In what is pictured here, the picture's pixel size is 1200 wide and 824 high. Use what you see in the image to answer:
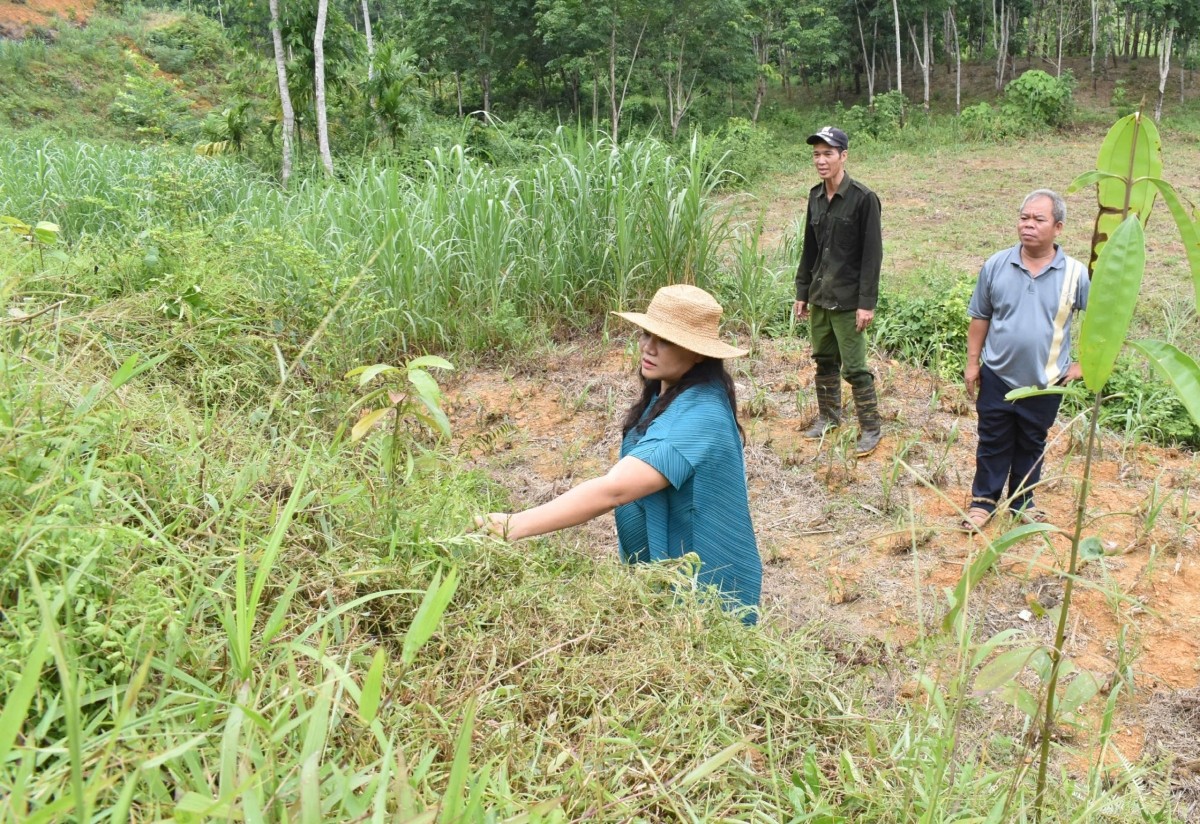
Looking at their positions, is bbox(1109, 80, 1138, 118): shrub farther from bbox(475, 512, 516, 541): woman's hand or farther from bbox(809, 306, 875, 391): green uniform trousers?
bbox(475, 512, 516, 541): woman's hand

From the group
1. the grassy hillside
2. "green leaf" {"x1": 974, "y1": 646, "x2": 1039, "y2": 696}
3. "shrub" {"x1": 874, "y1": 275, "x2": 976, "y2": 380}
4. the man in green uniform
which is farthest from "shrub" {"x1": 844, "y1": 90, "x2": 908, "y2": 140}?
"green leaf" {"x1": 974, "y1": 646, "x2": 1039, "y2": 696}

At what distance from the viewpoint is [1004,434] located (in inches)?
144

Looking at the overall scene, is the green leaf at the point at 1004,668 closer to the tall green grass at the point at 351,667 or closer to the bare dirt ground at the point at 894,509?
the tall green grass at the point at 351,667

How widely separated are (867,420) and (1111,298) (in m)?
3.80

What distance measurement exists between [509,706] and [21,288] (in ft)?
6.93

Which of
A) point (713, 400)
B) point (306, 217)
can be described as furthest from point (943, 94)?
point (713, 400)

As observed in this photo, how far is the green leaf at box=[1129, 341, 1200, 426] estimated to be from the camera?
0.91m

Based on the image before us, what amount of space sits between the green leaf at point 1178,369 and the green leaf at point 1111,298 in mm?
27

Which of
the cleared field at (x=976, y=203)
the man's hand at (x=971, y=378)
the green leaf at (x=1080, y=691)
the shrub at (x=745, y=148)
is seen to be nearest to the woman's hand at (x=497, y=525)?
the green leaf at (x=1080, y=691)

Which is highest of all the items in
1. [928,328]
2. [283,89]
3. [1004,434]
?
[283,89]

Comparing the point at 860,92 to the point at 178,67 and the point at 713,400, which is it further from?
the point at 713,400

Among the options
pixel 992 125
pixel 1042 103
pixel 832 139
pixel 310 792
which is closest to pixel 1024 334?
pixel 832 139

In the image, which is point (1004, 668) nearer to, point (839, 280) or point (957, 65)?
point (839, 280)

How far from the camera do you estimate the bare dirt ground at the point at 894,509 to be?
2.89 m
